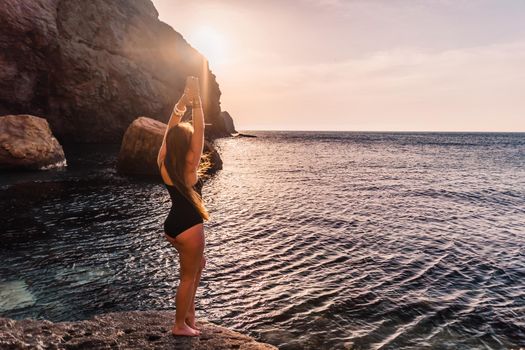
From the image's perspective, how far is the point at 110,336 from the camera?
471cm

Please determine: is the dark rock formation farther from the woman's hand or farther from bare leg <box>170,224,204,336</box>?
bare leg <box>170,224,204,336</box>

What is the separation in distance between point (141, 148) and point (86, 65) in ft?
94.5

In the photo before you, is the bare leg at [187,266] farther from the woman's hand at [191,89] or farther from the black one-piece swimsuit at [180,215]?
the woman's hand at [191,89]

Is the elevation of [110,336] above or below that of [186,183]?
below

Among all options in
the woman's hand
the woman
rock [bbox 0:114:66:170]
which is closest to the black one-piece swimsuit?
the woman

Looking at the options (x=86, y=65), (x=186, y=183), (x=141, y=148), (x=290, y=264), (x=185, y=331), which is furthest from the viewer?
(x=86, y=65)

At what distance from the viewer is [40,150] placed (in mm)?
22125

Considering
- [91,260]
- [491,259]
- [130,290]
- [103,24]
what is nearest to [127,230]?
[91,260]

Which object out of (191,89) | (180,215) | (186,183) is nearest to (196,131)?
(191,89)

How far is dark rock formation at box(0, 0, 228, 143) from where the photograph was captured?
36.7 meters

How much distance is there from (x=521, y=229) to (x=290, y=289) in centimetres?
1196

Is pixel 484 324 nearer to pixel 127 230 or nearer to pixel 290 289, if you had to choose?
pixel 290 289

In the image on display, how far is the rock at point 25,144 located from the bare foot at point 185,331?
21.1 meters

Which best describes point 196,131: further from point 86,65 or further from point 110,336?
point 86,65
